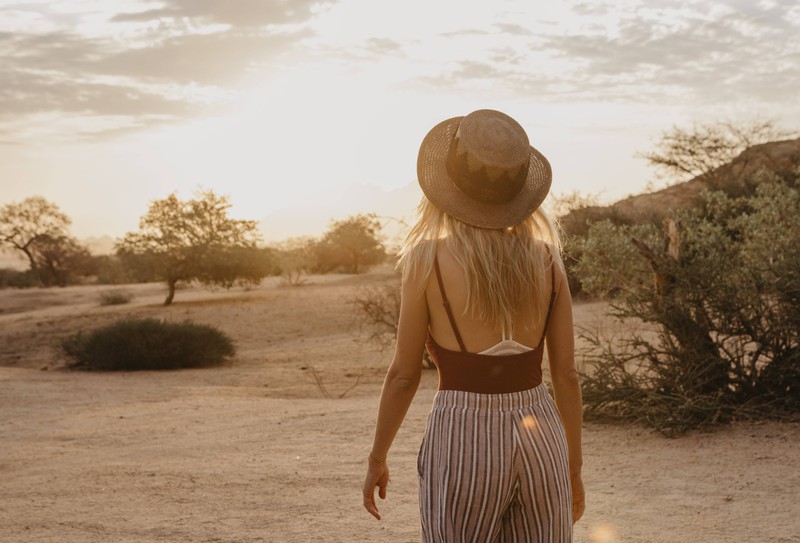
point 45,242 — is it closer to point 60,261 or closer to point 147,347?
point 60,261

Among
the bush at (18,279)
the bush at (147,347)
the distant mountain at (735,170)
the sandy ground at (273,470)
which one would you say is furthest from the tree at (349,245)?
the sandy ground at (273,470)

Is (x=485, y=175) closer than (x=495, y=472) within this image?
No

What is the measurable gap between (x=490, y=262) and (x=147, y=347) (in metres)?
13.7

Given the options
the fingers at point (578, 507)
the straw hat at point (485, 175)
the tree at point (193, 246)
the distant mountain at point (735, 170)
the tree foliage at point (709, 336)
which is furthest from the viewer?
the distant mountain at point (735, 170)

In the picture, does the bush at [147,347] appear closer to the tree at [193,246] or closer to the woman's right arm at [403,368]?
the tree at [193,246]

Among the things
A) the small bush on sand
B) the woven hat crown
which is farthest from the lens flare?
the small bush on sand

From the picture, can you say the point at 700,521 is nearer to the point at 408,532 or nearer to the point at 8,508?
the point at 408,532

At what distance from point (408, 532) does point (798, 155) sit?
123ft

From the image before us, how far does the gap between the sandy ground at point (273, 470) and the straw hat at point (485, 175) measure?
2975 mm

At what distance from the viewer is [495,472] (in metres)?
2.40

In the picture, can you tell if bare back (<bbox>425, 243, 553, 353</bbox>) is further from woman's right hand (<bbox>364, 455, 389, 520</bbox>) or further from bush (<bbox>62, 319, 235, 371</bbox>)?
bush (<bbox>62, 319, 235, 371</bbox>)

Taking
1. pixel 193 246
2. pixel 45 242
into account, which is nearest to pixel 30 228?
pixel 45 242

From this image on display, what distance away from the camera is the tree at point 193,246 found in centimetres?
2592

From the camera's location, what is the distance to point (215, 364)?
51.3ft
